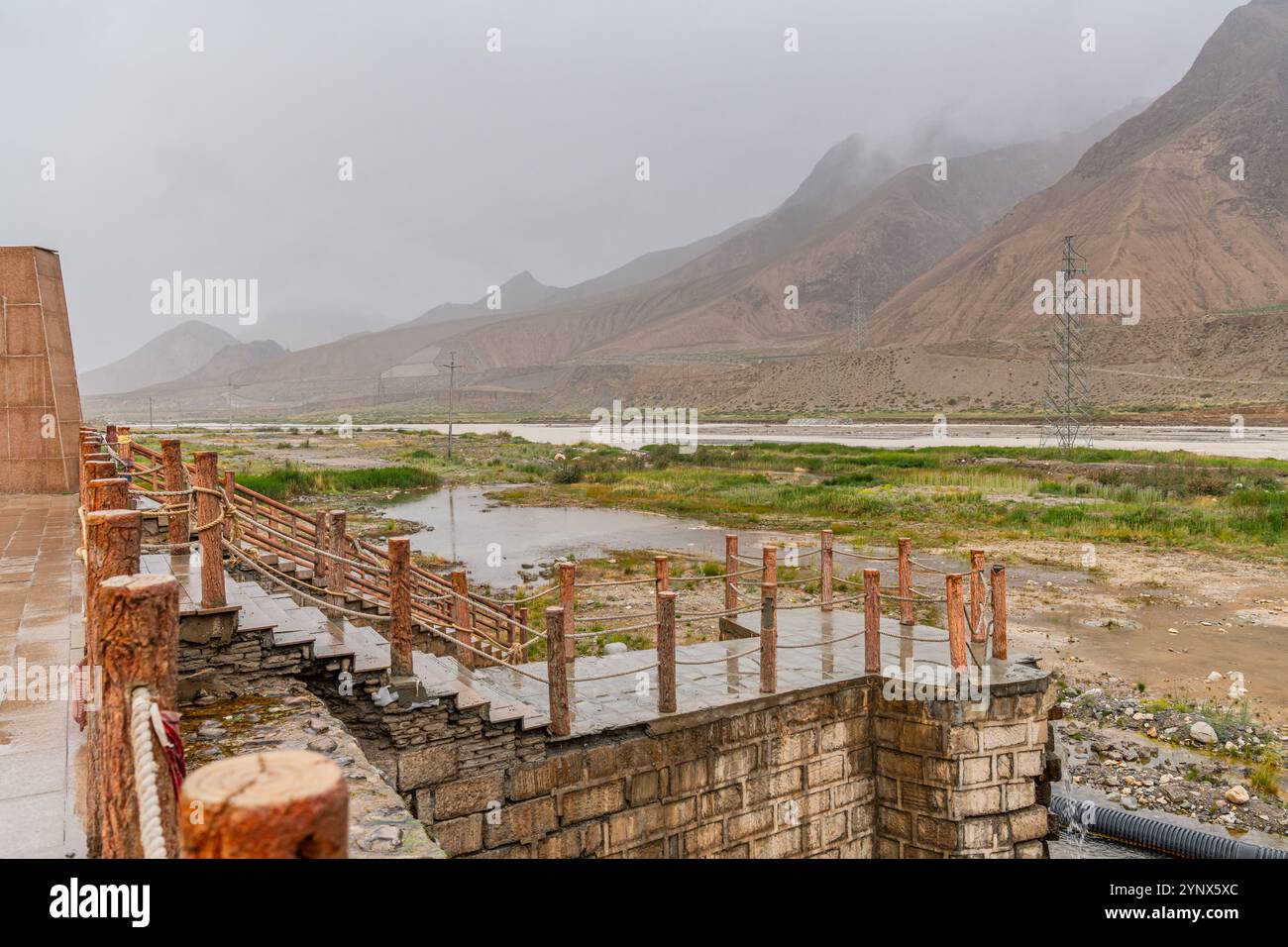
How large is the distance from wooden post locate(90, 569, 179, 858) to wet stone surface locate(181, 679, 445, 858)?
151 centimetres

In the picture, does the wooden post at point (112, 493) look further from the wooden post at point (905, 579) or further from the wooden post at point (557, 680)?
the wooden post at point (905, 579)

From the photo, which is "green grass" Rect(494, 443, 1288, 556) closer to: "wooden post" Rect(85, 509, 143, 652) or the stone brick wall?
the stone brick wall

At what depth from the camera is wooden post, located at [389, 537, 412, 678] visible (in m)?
6.57

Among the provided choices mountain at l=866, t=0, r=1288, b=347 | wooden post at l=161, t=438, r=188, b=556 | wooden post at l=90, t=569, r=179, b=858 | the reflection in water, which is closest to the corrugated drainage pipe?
wooden post at l=90, t=569, r=179, b=858

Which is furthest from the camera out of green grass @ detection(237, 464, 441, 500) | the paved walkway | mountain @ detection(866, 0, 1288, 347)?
mountain @ detection(866, 0, 1288, 347)

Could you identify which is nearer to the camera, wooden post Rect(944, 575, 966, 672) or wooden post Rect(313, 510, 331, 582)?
wooden post Rect(944, 575, 966, 672)

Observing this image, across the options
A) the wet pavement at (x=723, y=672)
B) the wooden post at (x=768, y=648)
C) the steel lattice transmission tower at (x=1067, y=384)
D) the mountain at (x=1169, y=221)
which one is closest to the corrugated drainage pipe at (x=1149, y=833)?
the wet pavement at (x=723, y=672)

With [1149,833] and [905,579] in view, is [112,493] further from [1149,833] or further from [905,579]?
[1149,833]

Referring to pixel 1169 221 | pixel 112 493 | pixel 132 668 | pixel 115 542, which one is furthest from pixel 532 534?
pixel 1169 221

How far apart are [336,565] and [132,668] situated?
650cm

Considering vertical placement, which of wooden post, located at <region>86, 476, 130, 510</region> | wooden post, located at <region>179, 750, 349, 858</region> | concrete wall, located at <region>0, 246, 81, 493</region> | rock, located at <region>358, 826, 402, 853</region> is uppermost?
concrete wall, located at <region>0, 246, 81, 493</region>

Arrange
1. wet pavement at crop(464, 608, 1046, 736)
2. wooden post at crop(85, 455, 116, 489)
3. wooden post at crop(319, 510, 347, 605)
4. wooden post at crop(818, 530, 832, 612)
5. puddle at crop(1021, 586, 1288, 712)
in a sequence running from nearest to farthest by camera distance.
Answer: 1. wooden post at crop(85, 455, 116, 489)
2. wet pavement at crop(464, 608, 1046, 736)
3. wooden post at crop(319, 510, 347, 605)
4. wooden post at crop(818, 530, 832, 612)
5. puddle at crop(1021, 586, 1288, 712)

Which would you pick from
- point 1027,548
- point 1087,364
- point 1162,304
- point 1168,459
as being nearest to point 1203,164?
point 1162,304

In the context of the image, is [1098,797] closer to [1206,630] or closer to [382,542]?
[1206,630]
